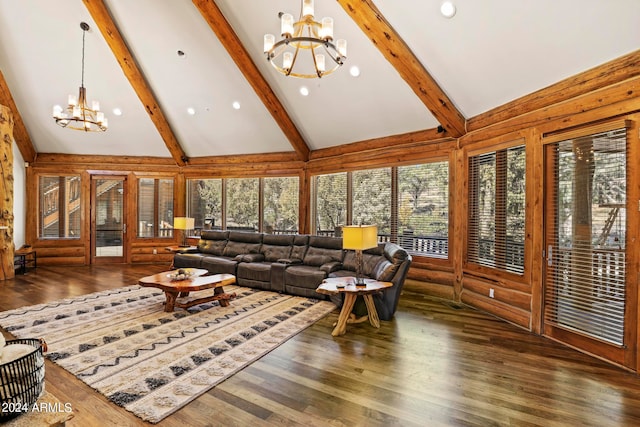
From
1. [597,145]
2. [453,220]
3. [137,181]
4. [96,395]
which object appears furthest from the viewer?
[137,181]

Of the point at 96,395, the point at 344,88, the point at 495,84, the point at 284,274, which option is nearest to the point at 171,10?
the point at 344,88

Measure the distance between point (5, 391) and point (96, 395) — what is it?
1800mm

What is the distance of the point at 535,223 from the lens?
13.3 feet

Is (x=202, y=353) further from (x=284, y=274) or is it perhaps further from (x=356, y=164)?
(x=356, y=164)

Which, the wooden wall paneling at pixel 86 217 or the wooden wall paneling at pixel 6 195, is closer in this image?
the wooden wall paneling at pixel 6 195

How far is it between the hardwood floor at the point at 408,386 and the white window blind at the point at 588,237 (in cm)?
42

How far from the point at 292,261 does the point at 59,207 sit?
255 inches

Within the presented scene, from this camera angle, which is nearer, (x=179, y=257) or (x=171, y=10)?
(x=171, y=10)

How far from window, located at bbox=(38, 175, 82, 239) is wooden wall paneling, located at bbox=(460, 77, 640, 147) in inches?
374

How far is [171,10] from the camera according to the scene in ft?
18.2

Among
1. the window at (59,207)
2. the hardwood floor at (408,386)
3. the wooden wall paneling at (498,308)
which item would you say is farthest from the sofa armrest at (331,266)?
the window at (59,207)

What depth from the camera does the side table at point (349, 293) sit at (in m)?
3.87

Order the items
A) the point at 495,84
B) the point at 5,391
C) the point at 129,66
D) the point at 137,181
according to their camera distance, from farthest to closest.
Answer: the point at 137,181 < the point at 129,66 < the point at 495,84 < the point at 5,391

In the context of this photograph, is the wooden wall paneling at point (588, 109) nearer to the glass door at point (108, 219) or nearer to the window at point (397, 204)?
the window at point (397, 204)
